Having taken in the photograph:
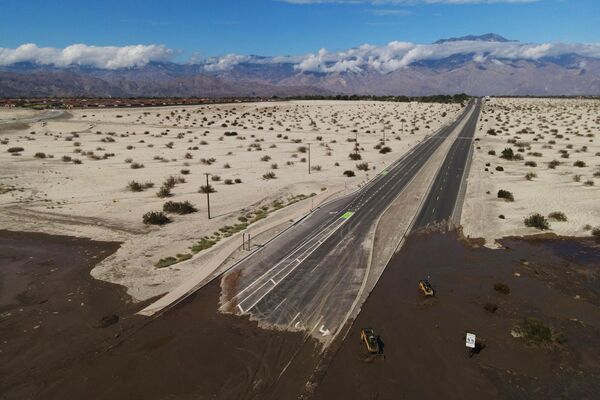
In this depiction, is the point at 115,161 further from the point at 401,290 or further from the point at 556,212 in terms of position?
the point at 556,212

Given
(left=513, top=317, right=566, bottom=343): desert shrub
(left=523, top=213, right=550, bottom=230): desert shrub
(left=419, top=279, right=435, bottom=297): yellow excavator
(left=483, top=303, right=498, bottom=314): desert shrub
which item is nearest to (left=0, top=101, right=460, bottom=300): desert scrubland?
(left=419, top=279, right=435, bottom=297): yellow excavator

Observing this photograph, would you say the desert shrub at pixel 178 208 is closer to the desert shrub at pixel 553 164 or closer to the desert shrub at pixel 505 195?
the desert shrub at pixel 505 195

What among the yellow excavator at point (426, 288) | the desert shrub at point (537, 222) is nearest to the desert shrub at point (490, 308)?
the yellow excavator at point (426, 288)

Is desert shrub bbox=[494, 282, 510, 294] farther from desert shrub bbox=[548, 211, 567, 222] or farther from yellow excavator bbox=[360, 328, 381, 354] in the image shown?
desert shrub bbox=[548, 211, 567, 222]

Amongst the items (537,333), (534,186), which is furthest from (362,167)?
(537,333)

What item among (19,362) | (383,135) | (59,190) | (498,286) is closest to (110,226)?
(59,190)

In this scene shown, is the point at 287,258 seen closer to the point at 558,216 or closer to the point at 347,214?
the point at 347,214
